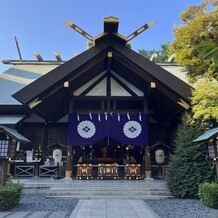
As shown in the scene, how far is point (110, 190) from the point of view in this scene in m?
9.26

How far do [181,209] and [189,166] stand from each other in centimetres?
219

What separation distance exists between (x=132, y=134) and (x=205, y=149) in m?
3.75

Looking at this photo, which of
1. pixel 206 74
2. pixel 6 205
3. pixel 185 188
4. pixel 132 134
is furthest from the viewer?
pixel 132 134

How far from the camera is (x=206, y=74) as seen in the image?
9.68 m

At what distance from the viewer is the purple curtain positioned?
11.9m

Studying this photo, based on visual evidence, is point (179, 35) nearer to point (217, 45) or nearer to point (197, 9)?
point (197, 9)

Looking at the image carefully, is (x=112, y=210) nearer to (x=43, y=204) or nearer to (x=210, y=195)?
(x=43, y=204)

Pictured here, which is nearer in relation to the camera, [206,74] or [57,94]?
[206,74]

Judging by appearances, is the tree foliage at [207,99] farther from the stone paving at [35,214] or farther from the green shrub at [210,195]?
the stone paving at [35,214]

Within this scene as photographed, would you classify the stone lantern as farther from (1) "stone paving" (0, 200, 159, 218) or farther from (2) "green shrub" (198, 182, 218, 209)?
(2) "green shrub" (198, 182, 218, 209)

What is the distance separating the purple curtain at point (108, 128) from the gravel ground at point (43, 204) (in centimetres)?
356

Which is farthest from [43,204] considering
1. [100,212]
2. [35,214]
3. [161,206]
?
[161,206]

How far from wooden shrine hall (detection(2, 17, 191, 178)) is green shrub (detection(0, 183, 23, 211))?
415 cm

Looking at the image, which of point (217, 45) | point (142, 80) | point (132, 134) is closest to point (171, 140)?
point (132, 134)
